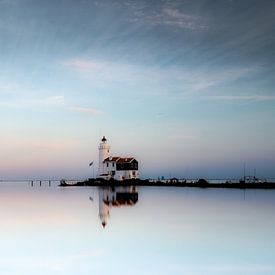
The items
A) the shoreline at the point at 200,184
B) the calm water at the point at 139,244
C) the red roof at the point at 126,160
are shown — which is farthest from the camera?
the red roof at the point at 126,160

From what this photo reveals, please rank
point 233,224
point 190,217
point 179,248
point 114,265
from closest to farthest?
point 114,265 → point 179,248 → point 233,224 → point 190,217

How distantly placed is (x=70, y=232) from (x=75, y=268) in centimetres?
732

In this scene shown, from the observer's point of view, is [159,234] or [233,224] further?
[233,224]

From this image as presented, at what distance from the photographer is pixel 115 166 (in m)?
73.8

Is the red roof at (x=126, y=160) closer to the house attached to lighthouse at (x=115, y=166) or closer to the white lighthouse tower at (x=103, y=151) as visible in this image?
the house attached to lighthouse at (x=115, y=166)

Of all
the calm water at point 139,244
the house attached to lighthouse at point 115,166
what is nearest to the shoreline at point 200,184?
the house attached to lighthouse at point 115,166

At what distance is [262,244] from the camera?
1661 centimetres

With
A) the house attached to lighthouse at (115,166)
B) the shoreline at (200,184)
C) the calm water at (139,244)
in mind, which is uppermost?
the house attached to lighthouse at (115,166)

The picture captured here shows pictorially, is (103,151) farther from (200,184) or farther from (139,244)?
(139,244)

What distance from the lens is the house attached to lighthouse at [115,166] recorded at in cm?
7312

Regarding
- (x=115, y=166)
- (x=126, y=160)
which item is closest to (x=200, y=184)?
(x=126, y=160)

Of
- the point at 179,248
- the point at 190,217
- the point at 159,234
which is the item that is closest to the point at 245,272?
the point at 179,248

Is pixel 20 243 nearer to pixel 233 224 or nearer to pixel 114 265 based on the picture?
pixel 114 265

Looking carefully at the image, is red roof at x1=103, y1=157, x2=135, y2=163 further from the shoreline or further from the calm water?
the calm water
